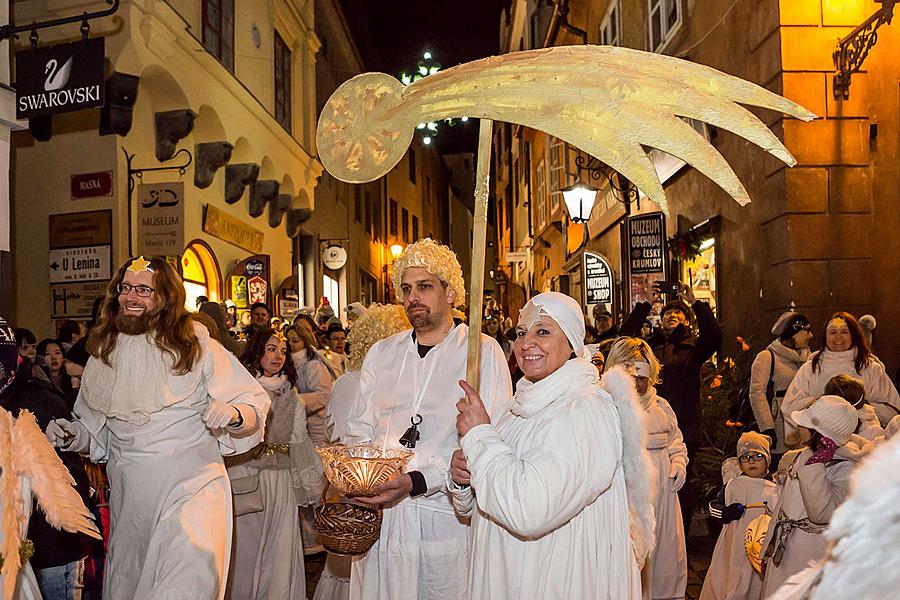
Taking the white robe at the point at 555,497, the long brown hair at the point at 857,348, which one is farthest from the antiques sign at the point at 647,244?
the white robe at the point at 555,497

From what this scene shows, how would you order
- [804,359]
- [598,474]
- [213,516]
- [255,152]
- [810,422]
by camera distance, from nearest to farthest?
1. [598,474]
2. [213,516]
3. [810,422]
4. [804,359]
5. [255,152]

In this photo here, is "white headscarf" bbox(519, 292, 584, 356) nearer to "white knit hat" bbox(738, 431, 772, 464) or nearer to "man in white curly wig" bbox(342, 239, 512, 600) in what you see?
"man in white curly wig" bbox(342, 239, 512, 600)

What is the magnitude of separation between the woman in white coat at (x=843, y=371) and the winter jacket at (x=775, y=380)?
3.11ft

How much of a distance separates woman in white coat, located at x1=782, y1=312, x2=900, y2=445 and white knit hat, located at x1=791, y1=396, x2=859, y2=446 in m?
2.10

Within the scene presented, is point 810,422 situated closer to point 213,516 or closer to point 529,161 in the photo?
point 213,516

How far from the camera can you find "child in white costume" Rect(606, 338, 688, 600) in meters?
6.96

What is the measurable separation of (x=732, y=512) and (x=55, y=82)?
7.06 m

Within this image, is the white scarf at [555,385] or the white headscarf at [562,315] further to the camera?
the white headscarf at [562,315]

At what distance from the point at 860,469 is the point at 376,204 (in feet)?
136

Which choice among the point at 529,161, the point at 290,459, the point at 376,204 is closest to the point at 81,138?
the point at 290,459

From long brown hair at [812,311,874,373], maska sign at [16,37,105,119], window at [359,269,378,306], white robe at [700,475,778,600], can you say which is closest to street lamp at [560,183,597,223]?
long brown hair at [812,311,874,373]

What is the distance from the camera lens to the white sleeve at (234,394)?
502 centimetres

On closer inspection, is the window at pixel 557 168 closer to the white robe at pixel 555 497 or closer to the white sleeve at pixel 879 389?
the white sleeve at pixel 879 389

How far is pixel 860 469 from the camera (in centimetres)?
95
